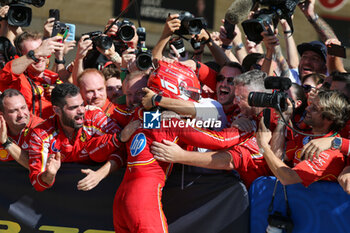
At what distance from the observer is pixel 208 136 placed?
368 cm

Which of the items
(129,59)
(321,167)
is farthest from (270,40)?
(129,59)

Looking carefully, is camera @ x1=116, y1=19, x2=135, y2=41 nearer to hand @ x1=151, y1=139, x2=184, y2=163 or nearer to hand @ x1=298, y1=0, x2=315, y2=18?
hand @ x1=298, y1=0, x2=315, y2=18

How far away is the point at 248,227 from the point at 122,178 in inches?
41.2

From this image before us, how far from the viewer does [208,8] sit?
7.93 metres

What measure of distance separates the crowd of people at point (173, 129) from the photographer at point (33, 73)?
0.06 feet

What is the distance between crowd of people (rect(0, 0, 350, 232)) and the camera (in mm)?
3613

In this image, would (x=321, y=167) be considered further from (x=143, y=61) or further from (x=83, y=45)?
(x=83, y=45)

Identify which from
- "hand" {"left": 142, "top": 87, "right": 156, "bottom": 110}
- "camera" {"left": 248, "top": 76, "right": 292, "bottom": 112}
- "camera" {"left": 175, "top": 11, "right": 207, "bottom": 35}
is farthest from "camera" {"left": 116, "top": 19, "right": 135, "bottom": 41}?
"camera" {"left": 248, "top": 76, "right": 292, "bottom": 112}

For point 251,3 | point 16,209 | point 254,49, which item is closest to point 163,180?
point 16,209

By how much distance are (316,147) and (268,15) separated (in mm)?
1194

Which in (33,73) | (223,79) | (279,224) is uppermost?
(223,79)

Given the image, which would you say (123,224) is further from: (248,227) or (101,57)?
(101,57)

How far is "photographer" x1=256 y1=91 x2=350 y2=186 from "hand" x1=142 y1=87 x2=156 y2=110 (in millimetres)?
804

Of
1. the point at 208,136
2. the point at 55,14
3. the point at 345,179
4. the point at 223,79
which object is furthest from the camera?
the point at 55,14
